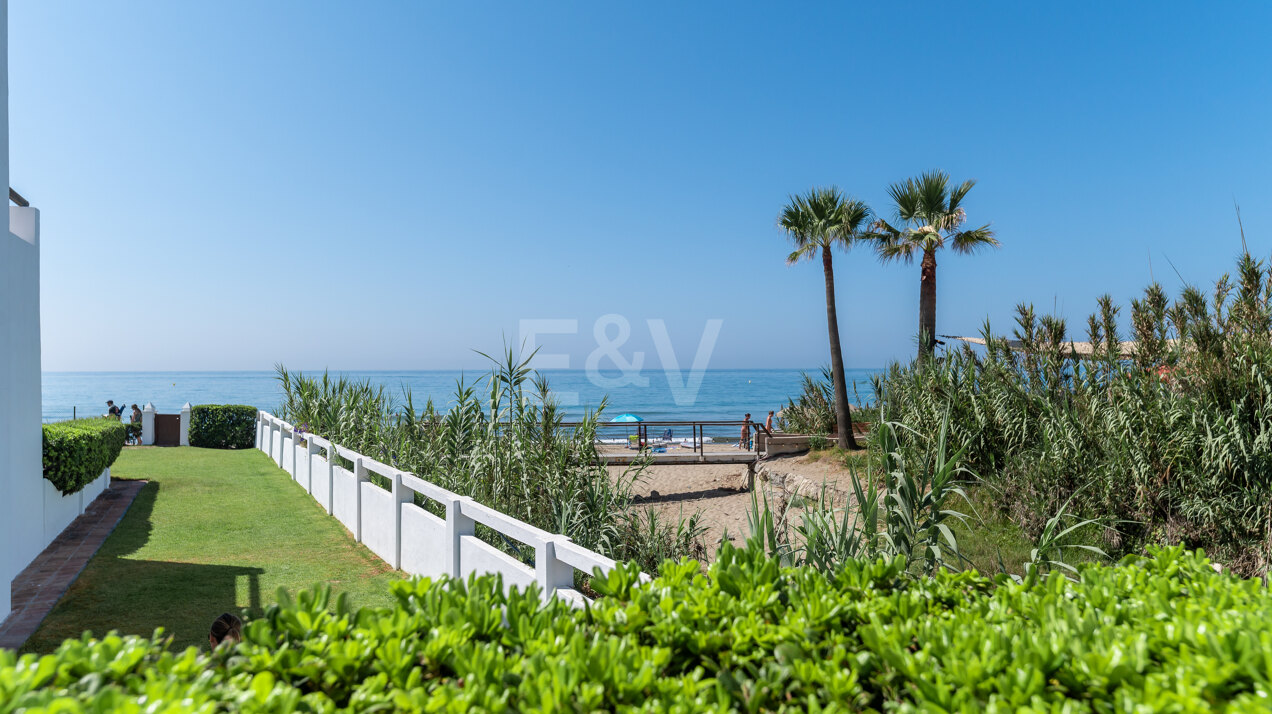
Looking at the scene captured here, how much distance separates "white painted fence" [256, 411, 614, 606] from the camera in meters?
4.07

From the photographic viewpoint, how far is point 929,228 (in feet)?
55.6

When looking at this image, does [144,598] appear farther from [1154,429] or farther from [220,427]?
[220,427]

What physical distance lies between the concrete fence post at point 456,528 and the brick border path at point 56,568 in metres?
2.88

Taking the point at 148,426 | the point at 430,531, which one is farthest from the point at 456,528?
the point at 148,426

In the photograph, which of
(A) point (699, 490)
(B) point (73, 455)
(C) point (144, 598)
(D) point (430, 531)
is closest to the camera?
(C) point (144, 598)

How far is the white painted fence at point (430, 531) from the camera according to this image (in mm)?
4070

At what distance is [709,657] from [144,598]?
6064 millimetres

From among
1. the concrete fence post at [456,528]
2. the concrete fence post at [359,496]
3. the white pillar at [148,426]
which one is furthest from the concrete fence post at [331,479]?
the white pillar at [148,426]

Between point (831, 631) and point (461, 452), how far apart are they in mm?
7126

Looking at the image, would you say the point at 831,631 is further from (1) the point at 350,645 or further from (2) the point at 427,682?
(1) the point at 350,645

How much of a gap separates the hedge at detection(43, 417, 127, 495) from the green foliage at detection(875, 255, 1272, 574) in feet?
28.3

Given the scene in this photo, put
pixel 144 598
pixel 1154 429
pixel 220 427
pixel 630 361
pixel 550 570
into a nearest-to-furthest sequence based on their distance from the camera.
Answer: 1. pixel 550 570
2. pixel 144 598
3. pixel 1154 429
4. pixel 220 427
5. pixel 630 361

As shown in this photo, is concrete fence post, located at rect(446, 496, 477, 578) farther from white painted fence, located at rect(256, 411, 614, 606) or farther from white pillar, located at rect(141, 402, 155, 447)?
white pillar, located at rect(141, 402, 155, 447)

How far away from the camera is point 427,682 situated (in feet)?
5.42
